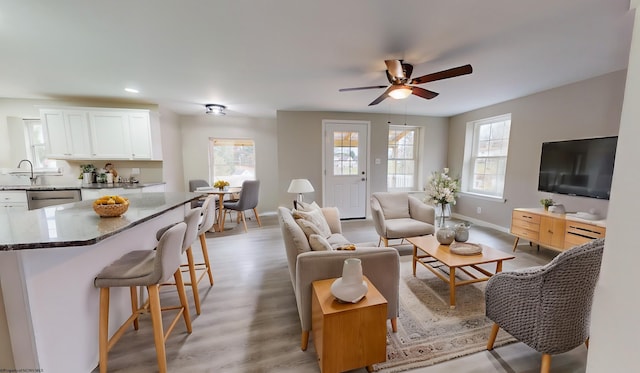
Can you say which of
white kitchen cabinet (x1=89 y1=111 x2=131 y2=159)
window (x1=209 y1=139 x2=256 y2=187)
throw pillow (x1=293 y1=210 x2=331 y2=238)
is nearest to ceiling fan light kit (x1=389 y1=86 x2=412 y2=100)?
throw pillow (x1=293 y1=210 x2=331 y2=238)

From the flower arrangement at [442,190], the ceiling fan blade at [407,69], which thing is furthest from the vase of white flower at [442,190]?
the ceiling fan blade at [407,69]

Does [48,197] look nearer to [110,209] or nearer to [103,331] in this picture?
[110,209]

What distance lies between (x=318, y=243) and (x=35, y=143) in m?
5.25

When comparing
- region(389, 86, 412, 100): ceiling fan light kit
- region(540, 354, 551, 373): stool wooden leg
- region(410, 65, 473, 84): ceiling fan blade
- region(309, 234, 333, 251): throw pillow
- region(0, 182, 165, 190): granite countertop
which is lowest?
region(540, 354, 551, 373): stool wooden leg

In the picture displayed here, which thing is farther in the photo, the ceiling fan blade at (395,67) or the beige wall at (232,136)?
the beige wall at (232,136)

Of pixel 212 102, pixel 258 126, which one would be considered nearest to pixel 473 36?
pixel 212 102

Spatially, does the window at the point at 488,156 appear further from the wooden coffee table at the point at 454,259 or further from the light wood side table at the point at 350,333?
the light wood side table at the point at 350,333

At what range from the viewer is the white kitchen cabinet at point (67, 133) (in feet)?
12.5

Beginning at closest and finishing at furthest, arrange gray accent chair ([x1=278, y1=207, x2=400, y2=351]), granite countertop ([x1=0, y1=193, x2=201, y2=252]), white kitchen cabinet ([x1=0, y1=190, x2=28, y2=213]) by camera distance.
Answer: granite countertop ([x1=0, y1=193, x2=201, y2=252])
gray accent chair ([x1=278, y1=207, x2=400, y2=351])
white kitchen cabinet ([x1=0, y1=190, x2=28, y2=213])

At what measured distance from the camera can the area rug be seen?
5.32 ft

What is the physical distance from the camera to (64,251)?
1.34 metres

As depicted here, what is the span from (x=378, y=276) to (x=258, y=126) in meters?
4.77

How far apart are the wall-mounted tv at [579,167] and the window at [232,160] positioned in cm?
529

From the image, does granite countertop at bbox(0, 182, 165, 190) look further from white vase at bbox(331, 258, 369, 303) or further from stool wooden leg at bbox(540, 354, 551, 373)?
stool wooden leg at bbox(540, 354, 551, 373)
